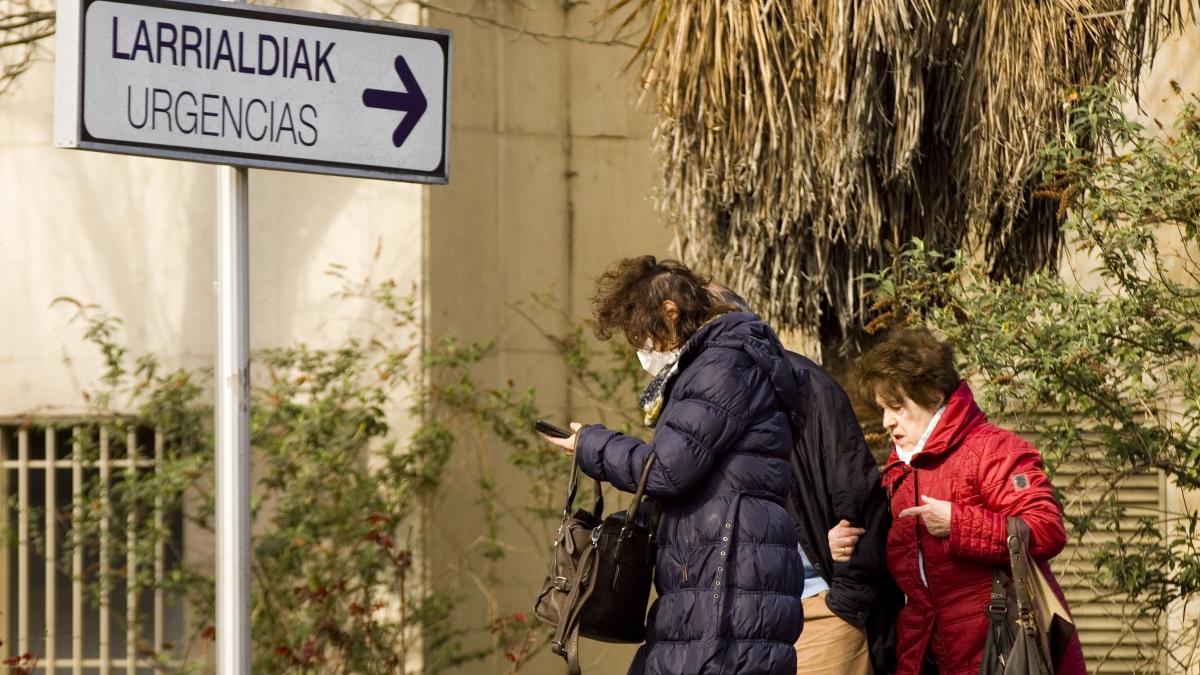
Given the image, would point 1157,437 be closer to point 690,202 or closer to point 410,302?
point 690,202

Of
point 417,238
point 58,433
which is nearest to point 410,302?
point 417,238

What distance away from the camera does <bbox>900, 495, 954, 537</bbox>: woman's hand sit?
16.1ft

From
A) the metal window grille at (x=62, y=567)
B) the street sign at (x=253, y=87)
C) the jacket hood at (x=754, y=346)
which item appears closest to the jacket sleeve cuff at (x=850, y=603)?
the jacket hood at (x=754, y=346)

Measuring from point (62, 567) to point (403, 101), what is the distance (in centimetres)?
464

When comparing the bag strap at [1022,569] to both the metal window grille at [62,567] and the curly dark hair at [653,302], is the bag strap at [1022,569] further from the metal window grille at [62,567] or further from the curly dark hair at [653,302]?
the metal window grille at [62,567]

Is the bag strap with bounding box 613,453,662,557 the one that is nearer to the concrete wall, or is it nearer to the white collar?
the white collar

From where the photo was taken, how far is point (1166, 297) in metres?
5.94

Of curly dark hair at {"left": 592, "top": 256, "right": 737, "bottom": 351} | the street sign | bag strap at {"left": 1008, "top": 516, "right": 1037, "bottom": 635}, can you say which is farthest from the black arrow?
bag strap at {"left": 1008, "top": 516, "right": 1037, "bottom": 635}

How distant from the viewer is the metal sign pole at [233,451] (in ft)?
12.3

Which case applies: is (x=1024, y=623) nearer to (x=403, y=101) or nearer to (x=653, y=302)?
(x=653, y=302)

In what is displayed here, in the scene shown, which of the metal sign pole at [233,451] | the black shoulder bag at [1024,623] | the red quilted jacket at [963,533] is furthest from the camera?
the red quilted jacket at [963,533]

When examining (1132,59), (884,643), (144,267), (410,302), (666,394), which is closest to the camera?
(666,394)

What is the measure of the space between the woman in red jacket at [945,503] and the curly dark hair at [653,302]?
74 centimetres

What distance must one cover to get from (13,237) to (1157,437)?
17.9 ft
